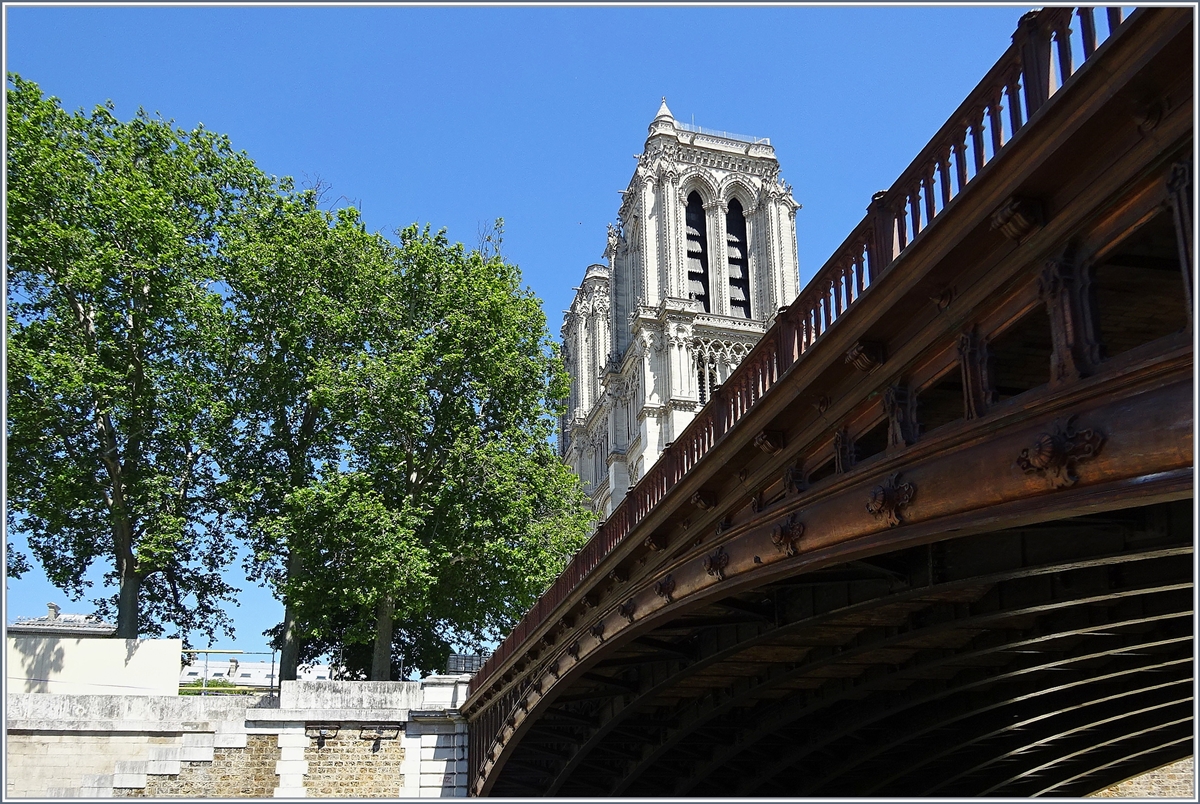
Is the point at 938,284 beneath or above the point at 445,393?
beneath

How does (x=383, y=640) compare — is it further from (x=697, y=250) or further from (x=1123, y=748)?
(x=697, y=250)

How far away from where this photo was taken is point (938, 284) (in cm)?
837

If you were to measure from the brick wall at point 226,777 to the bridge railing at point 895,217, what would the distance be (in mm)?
15349

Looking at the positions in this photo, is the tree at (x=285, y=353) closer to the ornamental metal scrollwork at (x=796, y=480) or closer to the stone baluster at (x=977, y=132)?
the ornamental metal scrollwork at (x=796, y=480)

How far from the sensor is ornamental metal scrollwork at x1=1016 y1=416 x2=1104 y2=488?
652cm

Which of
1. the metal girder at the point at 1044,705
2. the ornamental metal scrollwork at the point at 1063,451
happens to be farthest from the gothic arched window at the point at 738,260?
the ornamental metal scrollwork at the point at 1063,451

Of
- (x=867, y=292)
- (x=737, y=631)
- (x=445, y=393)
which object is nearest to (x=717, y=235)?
(x=445, y=393)

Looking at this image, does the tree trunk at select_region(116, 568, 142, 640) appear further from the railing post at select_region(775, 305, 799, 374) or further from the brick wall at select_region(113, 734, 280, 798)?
the railing post at select_region(775, 305, 799, 374)

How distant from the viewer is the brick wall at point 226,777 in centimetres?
2623

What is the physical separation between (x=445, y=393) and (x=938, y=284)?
27.7 metres

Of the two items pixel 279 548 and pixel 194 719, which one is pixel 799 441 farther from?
pixel 279 548

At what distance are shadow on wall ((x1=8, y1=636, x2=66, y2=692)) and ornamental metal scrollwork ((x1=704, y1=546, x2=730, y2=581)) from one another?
21.9 m

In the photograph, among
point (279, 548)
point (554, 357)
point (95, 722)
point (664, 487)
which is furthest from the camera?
point (554, 357)

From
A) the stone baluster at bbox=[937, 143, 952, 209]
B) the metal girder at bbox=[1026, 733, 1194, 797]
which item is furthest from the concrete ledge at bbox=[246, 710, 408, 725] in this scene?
the stone baluster at bbox=[937, 143, 952, 209]
